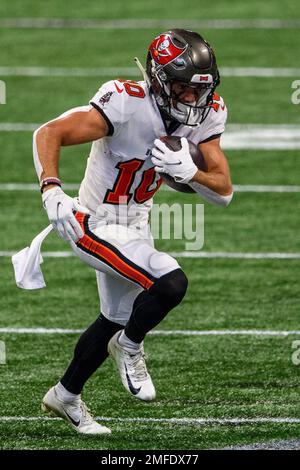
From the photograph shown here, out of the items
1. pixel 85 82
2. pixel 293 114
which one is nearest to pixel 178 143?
pixel 293 114

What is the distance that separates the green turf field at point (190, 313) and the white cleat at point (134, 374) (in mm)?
183

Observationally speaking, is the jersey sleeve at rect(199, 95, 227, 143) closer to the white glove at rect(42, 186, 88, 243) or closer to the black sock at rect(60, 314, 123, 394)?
the white glove at rect(42, 186, 88, 243)

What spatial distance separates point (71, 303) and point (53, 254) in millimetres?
1111

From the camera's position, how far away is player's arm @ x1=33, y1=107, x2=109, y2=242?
525 cm

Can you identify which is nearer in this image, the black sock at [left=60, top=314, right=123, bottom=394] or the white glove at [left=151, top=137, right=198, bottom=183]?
the white glove at [left=151, top=137, right=198, bottom=183]

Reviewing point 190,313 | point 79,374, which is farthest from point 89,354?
point 190,313

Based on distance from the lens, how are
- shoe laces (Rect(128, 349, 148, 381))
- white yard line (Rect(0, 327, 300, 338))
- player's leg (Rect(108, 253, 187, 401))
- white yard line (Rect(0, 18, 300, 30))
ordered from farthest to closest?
white yard line (Rect(0, 18, 300, 30)) < white yard line (Rect(0, 327, 300, 338)) < shoe laces (Rect(128, 349, 148, 381)) < player's leg (Rect(108, 253, 187, 401))

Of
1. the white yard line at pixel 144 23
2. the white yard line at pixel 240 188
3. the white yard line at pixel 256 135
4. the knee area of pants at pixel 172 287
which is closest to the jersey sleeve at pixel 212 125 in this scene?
the knee area of pants at pixel 172 287

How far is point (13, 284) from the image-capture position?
8.24 m

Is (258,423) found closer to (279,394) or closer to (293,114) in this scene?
(279,394)

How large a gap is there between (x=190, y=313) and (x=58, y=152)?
8.25 feet

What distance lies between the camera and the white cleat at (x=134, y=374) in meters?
5.56

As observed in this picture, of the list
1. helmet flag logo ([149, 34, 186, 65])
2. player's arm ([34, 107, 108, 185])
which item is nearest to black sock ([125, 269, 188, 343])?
player's arm ([34, 107, 108, 185])

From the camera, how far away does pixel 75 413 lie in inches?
224
